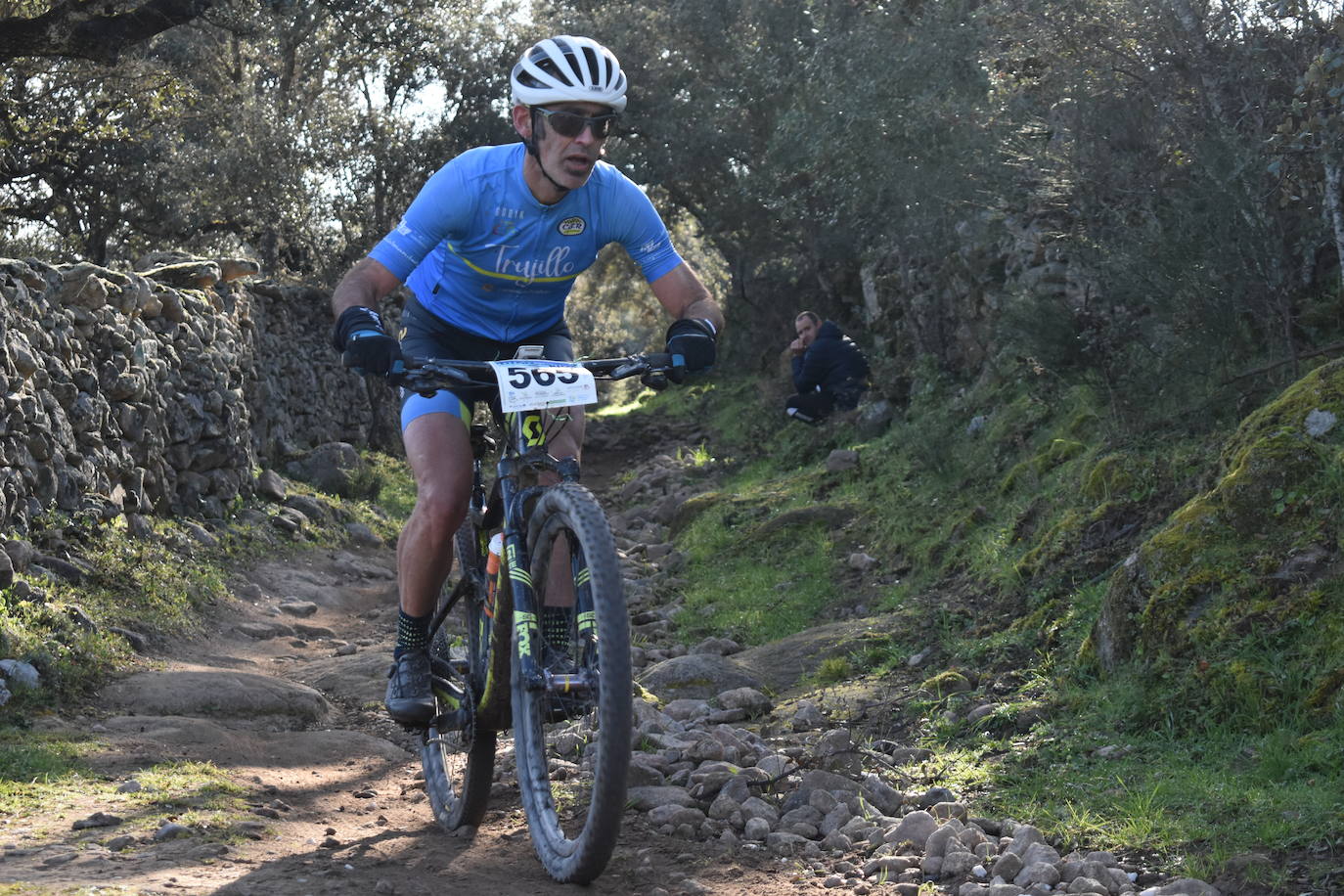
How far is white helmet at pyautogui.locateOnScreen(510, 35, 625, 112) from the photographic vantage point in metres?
4.17

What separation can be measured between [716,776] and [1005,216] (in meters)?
7.94

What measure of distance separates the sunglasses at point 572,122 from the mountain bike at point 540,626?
786 mm

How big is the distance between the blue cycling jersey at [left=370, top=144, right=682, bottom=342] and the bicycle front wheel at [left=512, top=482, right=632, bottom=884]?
970 mm

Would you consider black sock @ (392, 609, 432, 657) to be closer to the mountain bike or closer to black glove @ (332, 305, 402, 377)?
the mountain bike

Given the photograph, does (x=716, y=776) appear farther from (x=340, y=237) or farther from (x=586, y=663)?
(x=340, y=237)

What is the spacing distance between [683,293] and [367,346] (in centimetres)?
128

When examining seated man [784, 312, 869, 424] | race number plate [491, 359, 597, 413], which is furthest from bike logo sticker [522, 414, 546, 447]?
seated man [784, 312, 869, 424]

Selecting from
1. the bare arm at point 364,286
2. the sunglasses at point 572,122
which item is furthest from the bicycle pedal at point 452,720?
the sunglasses at point 572,122

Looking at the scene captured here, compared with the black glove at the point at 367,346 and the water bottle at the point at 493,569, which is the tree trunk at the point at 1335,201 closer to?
the water bottle at the point at 493,569

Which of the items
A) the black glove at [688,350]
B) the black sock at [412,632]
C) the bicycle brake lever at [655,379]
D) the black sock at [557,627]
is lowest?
the black sock at [412,632]

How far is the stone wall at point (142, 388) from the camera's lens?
28.1 ft

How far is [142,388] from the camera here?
1055cm

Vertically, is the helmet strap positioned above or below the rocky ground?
above

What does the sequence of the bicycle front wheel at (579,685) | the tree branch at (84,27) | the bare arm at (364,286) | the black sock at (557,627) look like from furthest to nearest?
the tree branch at (84,27)
the bare arm at (364,286)
the black sock at (557,627)
the bicycle front wheel at (579,685)
